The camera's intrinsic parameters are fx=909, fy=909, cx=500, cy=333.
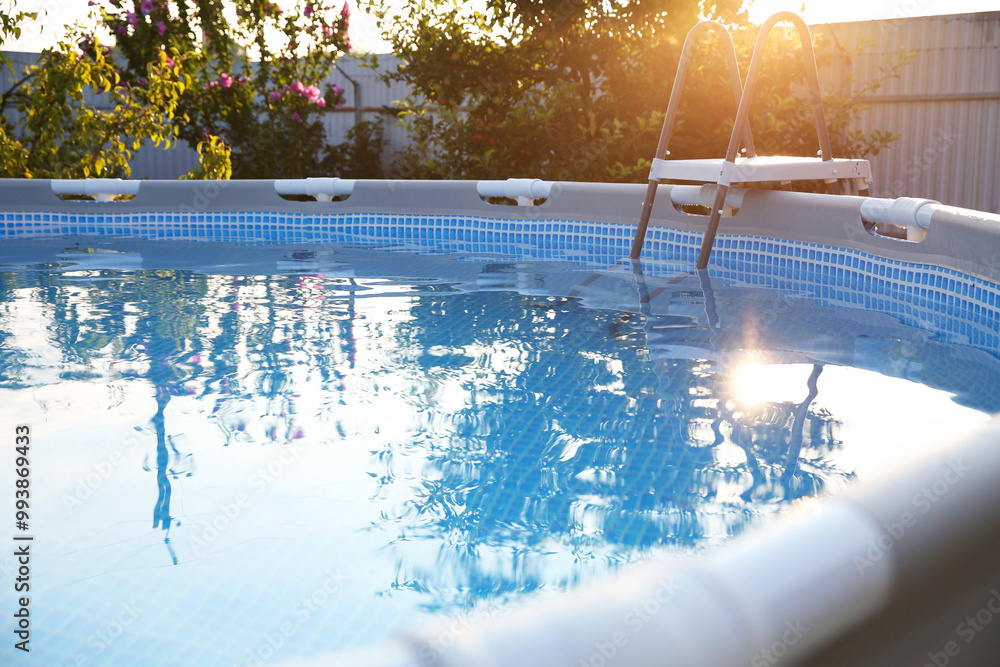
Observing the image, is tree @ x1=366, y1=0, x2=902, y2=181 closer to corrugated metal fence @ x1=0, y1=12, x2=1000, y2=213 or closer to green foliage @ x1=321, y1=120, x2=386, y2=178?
corrugated metal fence @ x1=0, y1=12, x2=1000, y2=213

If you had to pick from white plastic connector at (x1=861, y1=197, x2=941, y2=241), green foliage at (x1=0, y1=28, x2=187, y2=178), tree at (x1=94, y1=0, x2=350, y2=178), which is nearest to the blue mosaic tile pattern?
white plastic connector at (x1=861, y1=197, x2=941, y2=241)

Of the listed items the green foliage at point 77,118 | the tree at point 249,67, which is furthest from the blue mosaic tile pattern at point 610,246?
the tree at point 249,67

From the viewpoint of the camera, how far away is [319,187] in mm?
5680


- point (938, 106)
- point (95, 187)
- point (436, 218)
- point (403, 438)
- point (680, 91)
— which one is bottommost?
point (403, 438)

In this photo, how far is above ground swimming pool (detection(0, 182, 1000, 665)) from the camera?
1.37 meters

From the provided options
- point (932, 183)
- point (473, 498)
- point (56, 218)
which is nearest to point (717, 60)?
point (932, 183)

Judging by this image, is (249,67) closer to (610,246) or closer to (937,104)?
(610,246)

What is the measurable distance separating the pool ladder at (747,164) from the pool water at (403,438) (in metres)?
0.49

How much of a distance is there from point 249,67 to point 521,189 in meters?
4.59

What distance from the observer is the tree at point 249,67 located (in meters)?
8.29

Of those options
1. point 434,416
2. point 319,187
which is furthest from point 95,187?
point 434,416

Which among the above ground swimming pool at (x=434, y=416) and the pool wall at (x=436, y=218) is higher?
the pool wall at (x=436, y=218)

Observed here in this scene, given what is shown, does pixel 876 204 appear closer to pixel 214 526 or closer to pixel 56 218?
pixel 214 526

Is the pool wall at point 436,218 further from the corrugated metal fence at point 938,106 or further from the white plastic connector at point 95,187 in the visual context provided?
the corrugated metal fence at point 938,106
